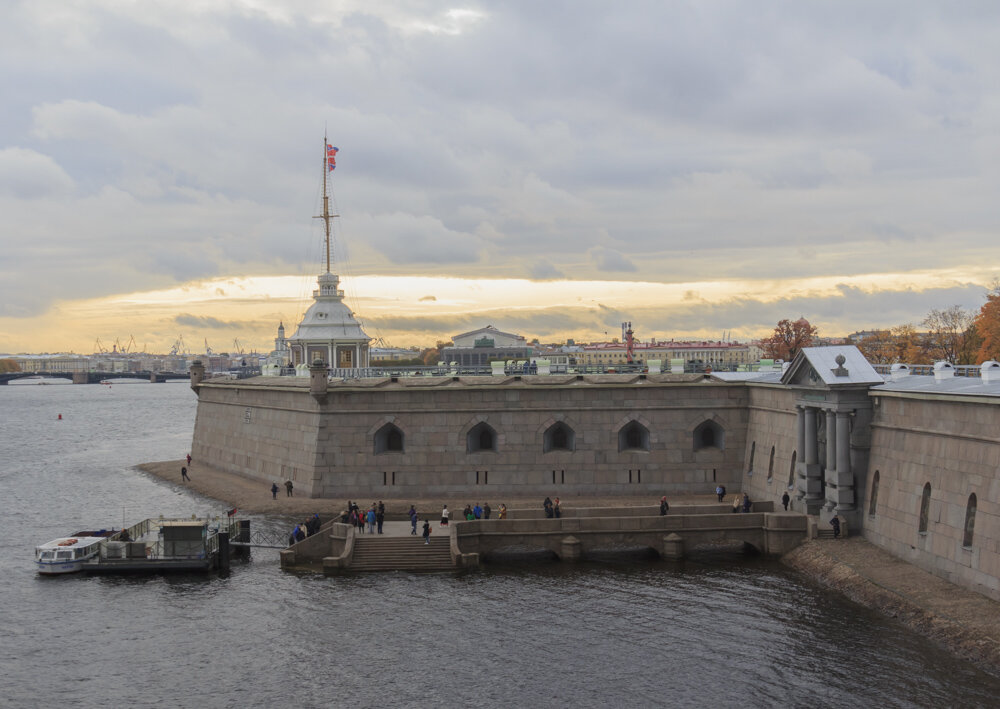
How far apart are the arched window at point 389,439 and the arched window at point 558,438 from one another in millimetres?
6462

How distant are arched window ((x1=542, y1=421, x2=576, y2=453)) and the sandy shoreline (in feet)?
7.95

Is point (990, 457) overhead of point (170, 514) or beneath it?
overhead

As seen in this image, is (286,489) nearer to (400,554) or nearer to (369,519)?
(369,519)

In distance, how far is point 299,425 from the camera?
51906 mm

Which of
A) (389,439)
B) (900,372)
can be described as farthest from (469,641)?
(389,439)

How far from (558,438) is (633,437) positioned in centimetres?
335

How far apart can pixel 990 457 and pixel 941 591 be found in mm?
3967

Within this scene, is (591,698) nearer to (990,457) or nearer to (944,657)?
(944,657)

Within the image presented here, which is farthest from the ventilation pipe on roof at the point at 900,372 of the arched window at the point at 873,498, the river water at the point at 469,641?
the river water at the point at 469,641

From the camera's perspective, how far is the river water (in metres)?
26.3

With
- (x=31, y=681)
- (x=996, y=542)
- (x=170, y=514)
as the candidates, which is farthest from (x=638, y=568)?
(x=170, y=514)

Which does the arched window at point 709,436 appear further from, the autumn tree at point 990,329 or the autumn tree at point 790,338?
the autumn tree at point 790,338

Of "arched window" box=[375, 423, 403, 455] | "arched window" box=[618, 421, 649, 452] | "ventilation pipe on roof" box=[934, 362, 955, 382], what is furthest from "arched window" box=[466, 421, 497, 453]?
"ventilation pipe on roof" box=[934, 362, 955, 382]

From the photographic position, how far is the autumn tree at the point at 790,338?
10494 cm
